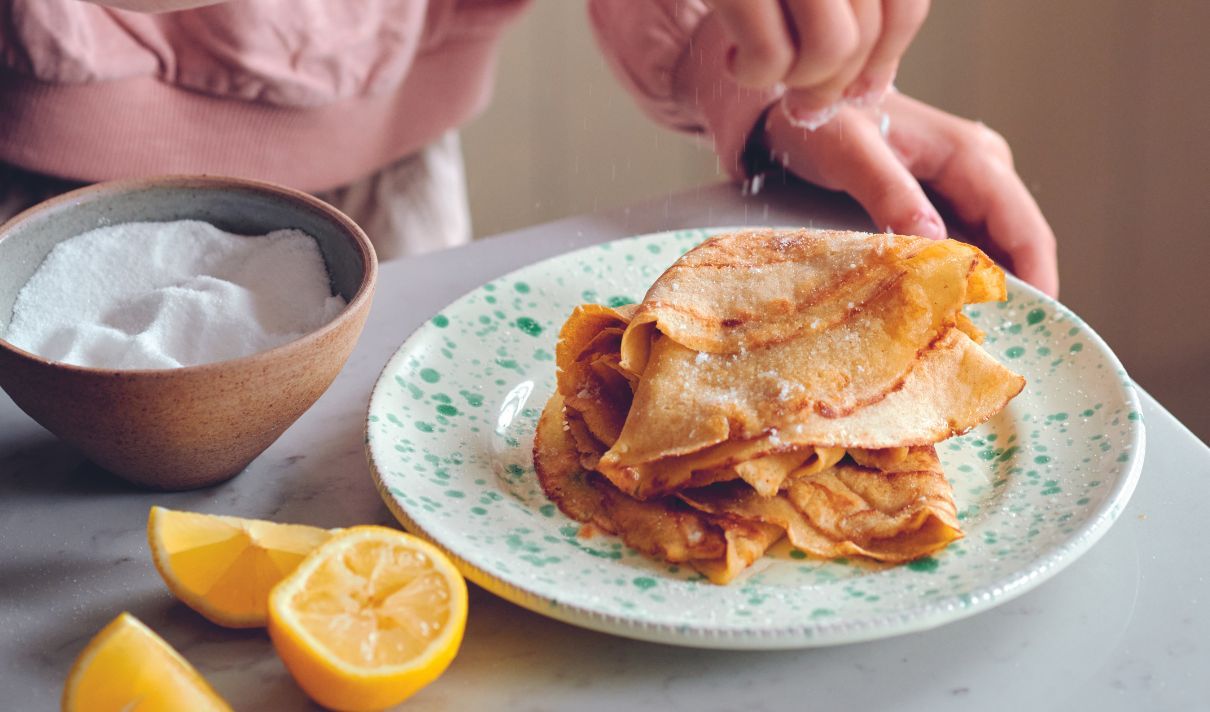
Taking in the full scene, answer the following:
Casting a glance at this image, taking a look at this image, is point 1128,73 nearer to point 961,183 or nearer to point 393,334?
point 961,183

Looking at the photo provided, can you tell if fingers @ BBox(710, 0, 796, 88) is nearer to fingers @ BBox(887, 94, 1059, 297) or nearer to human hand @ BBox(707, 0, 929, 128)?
human hand @ BBox(707, 0, 929, 128)

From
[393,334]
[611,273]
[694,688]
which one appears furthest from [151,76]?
[694,688]

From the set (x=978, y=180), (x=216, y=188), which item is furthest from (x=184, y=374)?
(x=978, y=180)

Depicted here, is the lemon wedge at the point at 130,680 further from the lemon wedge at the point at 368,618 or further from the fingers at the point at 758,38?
the fingers at the point at 758,38

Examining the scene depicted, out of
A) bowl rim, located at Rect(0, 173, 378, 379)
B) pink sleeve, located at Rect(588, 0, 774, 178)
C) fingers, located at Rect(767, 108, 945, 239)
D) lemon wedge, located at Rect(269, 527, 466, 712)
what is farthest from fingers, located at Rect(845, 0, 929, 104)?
lemon wedge, located at Rect(269, 527, 466, 712)

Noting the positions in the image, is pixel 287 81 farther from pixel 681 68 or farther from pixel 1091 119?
pixel 1091 119

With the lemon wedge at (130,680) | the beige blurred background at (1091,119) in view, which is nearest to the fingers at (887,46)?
the lemon wedge at (130,680)
